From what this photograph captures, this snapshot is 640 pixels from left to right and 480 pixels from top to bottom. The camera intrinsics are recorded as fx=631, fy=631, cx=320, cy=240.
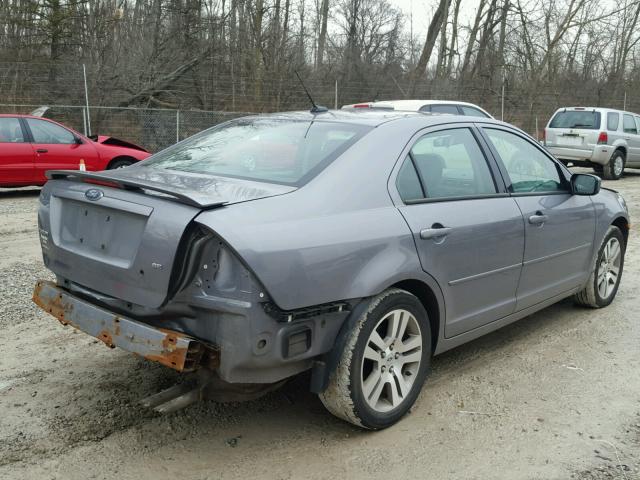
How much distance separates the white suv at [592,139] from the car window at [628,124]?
0.03m

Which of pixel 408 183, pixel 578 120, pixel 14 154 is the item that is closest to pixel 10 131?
pixel 14 154

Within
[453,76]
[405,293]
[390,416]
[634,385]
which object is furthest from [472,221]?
[453,76]

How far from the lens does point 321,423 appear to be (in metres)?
3.34

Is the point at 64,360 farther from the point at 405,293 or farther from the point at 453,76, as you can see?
the point at 453,76

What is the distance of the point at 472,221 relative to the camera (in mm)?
3660

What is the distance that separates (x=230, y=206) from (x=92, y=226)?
806 millimetres

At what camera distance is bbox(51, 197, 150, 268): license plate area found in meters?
2.88

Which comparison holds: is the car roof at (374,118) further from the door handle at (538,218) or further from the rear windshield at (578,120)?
the rear windshield at (578,120)

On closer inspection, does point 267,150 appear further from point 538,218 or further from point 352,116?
point 538,218

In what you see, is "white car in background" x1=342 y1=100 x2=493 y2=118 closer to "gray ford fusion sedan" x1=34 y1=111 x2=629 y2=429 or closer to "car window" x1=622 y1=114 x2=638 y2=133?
"gray ford fusion sedan" x1=34 y1=111 x2=629 y2=429

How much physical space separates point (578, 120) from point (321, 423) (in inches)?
573

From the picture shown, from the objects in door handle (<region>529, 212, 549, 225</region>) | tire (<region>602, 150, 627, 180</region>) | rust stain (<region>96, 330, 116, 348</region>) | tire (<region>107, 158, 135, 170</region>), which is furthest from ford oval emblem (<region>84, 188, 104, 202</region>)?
tire (<region>602, 150, 627, 180</region>)

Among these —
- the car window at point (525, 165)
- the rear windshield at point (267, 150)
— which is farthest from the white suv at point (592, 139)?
the rear windshield at point (267, 150)

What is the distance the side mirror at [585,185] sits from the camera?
4.64m
